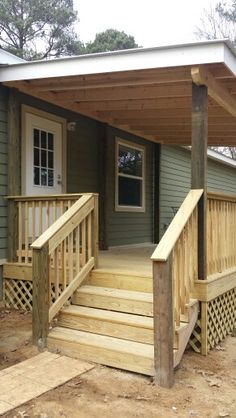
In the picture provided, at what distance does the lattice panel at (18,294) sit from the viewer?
17.6 feet

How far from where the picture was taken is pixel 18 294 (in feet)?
17.9

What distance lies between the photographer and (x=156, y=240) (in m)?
9.77

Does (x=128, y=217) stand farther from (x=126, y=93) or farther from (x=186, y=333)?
(x=186, y=333)

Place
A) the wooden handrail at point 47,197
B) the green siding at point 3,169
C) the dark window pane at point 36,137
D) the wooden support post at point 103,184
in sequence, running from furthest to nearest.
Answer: the wooden support post at point 103,184 → the dark window pane at point 36,137 → the green siding at point 3,169 → the wooden handrail at point 47,197

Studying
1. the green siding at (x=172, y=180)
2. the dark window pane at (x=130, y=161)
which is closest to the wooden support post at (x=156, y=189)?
the green siding at (x=172, y=180)

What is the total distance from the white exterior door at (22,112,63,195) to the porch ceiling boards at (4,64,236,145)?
1.21ft

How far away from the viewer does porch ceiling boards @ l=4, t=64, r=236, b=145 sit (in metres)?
4.73

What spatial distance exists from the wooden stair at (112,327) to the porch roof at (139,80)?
7.23ft

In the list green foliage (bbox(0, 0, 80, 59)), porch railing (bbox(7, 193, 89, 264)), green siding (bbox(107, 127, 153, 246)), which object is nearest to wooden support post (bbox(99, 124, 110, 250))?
green siding (bbox(107, 127, 153, 246))

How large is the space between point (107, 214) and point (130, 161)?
1.59m

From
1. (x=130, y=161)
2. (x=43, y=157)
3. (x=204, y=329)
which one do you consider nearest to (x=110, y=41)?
(x=130, y=161)

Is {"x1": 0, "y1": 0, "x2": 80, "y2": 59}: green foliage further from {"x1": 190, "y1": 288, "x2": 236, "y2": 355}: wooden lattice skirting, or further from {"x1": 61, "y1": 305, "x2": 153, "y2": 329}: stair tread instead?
{"x1": 61, "y1": 305, "x2": 153, "y2": 329}: stair tread

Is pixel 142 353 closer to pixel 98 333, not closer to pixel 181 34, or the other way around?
pixel 98 333

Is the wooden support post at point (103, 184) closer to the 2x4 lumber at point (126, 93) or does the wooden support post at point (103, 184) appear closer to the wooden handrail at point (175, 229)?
the 2x4 lumber at point (126, 93)
